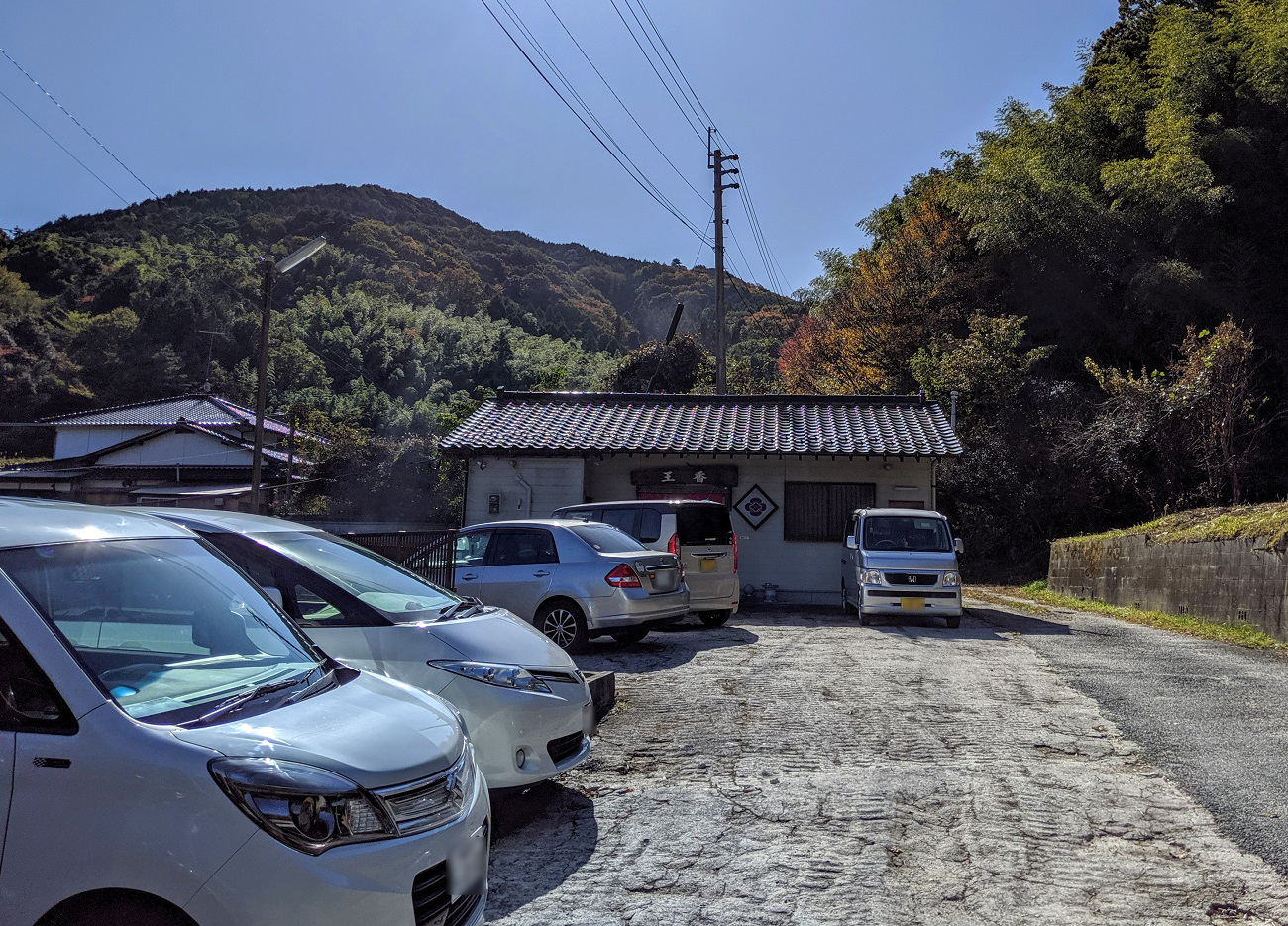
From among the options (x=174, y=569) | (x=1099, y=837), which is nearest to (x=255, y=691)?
(x=174, y=569)

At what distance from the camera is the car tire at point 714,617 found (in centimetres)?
1405

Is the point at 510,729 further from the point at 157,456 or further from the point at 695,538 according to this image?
the point at 157,456

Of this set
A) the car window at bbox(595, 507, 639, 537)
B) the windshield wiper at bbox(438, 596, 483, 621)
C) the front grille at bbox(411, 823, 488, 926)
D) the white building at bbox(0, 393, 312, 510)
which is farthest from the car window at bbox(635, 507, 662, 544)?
the white building at bbox(0, 393, 312, 510)

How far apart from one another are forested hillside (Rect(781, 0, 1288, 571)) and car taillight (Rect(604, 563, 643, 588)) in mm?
14613

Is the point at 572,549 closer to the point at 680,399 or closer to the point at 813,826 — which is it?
the point at 813,826

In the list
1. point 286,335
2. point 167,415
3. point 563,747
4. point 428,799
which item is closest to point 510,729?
point 563,747

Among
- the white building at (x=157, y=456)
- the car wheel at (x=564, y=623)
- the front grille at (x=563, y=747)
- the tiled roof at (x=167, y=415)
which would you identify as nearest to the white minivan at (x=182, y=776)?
the front grille at (x=563, y=747)

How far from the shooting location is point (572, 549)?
1065 cm

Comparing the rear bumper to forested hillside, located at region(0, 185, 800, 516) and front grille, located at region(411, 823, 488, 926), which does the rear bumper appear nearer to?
front grille, located at region(411, 823, 488, 926)

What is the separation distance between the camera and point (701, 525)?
13852mm

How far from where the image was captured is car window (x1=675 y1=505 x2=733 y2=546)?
538 inches

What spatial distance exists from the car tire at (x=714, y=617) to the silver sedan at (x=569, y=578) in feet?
9.48

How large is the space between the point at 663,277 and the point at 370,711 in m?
91.1

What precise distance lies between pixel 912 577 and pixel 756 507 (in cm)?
553
